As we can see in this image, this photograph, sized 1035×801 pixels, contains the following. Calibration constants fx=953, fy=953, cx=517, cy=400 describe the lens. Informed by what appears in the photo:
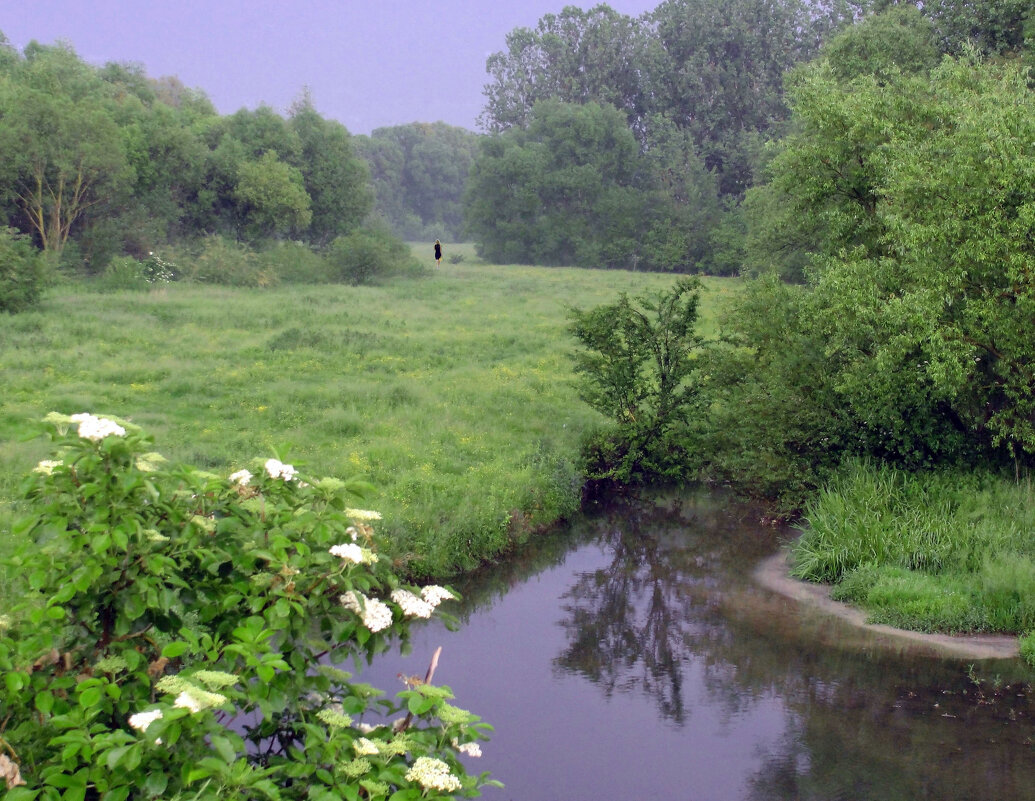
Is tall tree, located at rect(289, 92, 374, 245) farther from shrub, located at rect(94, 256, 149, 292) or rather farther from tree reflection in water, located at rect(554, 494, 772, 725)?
tree reflection in water, located at rect(554, 494, 772, 725)

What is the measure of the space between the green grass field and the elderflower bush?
1.62ft

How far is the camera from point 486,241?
74.6m

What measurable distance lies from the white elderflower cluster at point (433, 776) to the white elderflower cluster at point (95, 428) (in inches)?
80.6

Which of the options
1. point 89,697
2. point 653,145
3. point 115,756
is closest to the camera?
point 115,756

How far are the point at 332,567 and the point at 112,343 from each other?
2018 cm

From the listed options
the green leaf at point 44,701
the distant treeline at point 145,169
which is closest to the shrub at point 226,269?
the distant treeline at point 145,169

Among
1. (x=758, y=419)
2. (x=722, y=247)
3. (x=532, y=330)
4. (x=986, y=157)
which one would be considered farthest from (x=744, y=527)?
(x=722, y=247)

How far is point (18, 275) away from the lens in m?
25.0

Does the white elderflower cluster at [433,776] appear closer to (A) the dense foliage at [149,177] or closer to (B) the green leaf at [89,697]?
(B) the green leaf at [89,697]

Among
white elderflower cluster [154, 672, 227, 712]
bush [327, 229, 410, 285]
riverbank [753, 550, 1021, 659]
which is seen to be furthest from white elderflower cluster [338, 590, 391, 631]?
bush [327, 229, 410, 285]

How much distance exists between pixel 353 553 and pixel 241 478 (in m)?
0.90

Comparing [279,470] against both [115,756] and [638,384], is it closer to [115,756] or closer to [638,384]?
[115,756]

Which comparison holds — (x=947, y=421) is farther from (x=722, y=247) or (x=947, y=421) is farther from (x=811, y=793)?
(x=722, y=247)

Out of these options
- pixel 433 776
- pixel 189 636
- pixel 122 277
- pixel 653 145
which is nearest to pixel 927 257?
pixel 433 776
